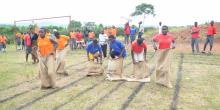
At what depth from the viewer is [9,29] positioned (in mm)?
35969

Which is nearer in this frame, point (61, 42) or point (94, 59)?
point (94, 59)

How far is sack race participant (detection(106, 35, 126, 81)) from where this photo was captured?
11.0m

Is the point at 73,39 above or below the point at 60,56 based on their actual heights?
above

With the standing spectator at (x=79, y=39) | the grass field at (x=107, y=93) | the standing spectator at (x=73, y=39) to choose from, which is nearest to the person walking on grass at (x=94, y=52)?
the grass field at (x=107, y=93)

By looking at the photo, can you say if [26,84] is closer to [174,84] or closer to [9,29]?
[174,84]

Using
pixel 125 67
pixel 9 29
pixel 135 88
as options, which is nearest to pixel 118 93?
pixel 135 88

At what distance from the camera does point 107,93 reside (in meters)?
8.91

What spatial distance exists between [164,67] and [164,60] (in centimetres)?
20

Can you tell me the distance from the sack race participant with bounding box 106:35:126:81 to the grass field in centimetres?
44

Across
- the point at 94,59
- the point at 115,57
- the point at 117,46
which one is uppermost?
the point at 117,46

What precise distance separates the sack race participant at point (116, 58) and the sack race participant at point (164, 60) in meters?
1.41

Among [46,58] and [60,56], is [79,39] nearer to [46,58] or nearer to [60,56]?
[60,56]

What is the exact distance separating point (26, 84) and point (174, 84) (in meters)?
4.34

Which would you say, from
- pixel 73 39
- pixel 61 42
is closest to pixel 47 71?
pixel 61 42
